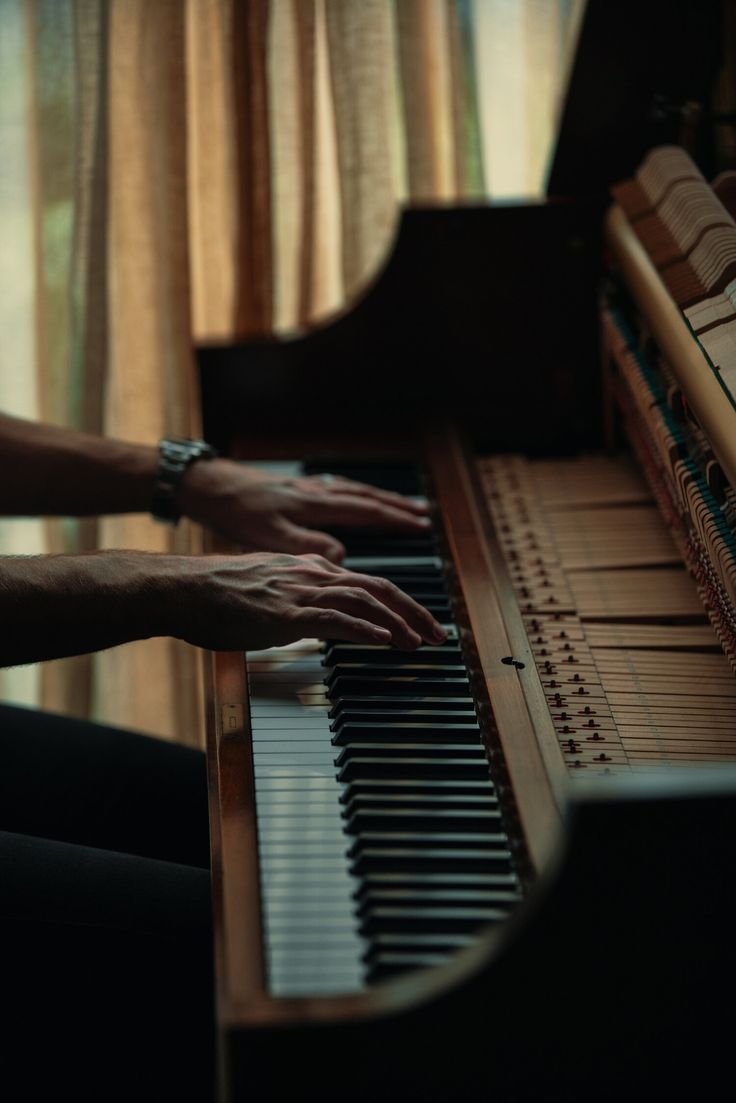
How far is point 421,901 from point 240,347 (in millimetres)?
1259

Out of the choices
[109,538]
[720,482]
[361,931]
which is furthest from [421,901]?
[109,538]

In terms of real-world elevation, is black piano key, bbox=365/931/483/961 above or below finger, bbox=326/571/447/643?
below

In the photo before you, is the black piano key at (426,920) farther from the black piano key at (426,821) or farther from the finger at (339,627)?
the finger at (339,627)

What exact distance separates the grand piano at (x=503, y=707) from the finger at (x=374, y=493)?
3 centimetres

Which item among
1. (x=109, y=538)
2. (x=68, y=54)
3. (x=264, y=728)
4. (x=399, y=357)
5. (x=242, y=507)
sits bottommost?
(x=264, y=728)

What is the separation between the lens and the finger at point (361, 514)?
192 centimetres

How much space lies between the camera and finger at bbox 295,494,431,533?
192 cm

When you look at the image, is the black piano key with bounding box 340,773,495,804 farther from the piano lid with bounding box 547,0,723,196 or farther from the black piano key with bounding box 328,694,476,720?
the piano lid with bounding box 547,0,723,196

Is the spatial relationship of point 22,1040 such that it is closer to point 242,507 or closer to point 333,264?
point 242,507

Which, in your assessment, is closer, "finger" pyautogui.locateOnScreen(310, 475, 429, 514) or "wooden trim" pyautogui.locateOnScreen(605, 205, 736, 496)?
"wooden trim" pyautogui.locateOnScreen(605, 205, 736, 496)

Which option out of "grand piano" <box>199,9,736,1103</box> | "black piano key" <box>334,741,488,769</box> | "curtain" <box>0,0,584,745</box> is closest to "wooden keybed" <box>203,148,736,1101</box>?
"grand piano" <box>199,9,736,1103</box>

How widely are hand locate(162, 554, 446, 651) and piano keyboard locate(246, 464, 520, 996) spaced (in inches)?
1.7

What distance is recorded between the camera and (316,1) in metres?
2.42

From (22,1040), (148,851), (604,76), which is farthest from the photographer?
(604,76)
